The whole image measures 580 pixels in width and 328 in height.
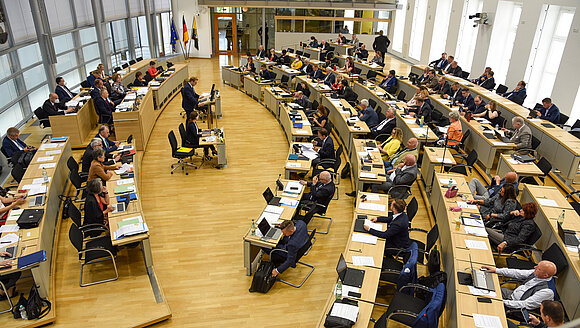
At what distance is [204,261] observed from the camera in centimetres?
704

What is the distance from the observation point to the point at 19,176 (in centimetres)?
789

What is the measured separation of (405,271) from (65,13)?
13603mm

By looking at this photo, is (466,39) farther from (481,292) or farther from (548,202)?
(481,292)

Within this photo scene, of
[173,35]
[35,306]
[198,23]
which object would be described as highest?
[198,23]

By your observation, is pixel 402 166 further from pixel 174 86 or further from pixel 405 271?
pixel 174 86

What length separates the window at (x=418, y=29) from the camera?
23.9 metres

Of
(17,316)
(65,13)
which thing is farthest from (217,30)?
(17,316)

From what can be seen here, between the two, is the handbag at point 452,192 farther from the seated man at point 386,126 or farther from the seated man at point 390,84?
the seated man at point 390,84

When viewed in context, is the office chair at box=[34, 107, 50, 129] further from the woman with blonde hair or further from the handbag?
the handbag

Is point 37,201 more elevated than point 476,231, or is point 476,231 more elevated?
point 37,201

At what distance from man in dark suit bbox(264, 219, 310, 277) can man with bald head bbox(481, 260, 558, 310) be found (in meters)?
2.66

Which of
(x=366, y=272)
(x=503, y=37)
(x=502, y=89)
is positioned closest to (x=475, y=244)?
(x=366, y=272)

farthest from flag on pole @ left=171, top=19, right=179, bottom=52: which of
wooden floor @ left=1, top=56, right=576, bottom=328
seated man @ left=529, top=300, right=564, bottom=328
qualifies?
seated man @ left=529, top=300, right=564, bottom=328

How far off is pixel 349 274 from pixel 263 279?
4.95 ft
